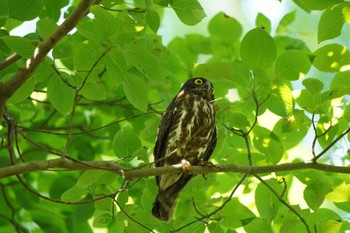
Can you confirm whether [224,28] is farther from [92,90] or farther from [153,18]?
[92,90]

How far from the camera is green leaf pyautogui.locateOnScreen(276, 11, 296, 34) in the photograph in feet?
17.6

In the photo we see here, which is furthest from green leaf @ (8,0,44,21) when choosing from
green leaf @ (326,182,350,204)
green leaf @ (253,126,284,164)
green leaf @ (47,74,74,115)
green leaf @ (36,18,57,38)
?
green leaf @ (326,182,350,204)

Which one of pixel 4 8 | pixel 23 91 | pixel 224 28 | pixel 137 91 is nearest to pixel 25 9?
pixel 4 8

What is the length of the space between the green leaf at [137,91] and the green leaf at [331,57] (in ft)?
3.48

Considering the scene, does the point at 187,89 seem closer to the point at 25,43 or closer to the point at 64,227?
the point at 64,227

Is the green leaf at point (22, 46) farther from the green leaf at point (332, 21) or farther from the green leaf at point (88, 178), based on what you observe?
the green leaf at point (332, 21)

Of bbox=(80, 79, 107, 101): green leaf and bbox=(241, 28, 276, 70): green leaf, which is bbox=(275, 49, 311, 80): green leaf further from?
bbox=(80, 79, 107, 101): green leaf

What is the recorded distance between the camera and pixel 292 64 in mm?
3451

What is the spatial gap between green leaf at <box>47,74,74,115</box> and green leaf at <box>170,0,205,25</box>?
791mm

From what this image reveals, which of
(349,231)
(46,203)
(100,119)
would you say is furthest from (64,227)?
(349,231)

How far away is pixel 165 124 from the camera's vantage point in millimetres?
5031

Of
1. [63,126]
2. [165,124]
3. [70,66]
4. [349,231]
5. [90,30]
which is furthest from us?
[63,126]

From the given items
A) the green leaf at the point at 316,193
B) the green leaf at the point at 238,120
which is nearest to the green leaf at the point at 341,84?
the green leaf at the point at 238,120

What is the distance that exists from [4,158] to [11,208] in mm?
434
